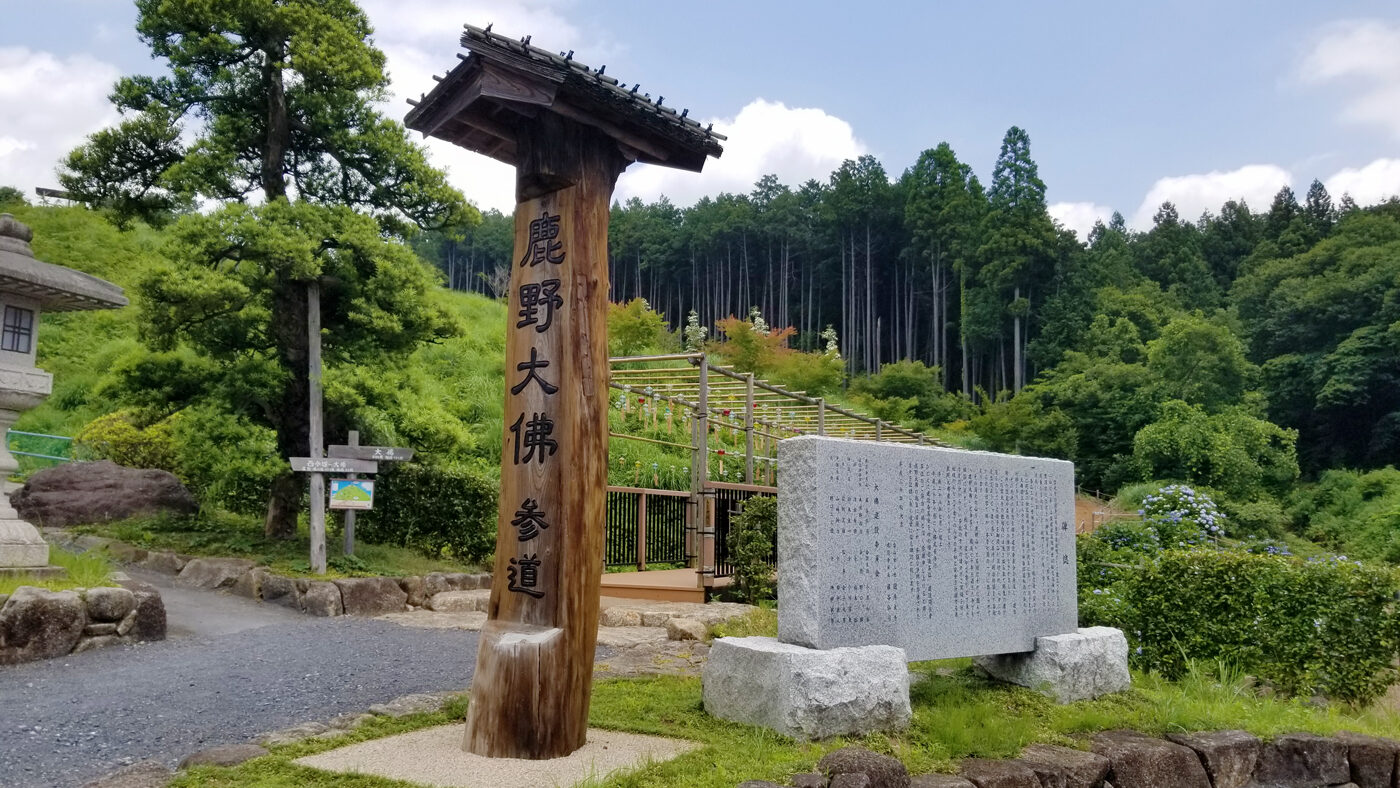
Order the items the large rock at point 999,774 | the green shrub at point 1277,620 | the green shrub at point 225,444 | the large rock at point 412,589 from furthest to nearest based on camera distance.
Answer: the large rock at point 412,589 → the green shrub at point 225,444 → the green shrub at point 1277,620 → the large rock at point 999,774

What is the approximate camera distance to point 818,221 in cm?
4406

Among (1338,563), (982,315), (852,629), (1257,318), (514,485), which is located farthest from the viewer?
(982,315)

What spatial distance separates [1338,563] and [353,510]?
976 cm

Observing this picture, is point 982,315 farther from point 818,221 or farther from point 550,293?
point 550,293

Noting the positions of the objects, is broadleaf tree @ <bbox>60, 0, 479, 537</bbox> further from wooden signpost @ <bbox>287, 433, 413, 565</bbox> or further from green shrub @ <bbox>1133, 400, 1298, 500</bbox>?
green shrub @ <bbox>1133, 400, 1298, 500</bbox>

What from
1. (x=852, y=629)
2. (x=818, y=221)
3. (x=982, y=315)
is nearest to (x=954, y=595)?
(x=852, y=629)

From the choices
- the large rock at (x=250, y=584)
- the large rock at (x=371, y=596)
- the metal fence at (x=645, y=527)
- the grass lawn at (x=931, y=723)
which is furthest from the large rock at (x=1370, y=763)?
the large rock at (x=250, y=584)

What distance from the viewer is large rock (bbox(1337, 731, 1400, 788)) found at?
5.36 metres

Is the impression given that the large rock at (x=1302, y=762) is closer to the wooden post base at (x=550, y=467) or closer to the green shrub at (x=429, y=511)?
the wooden post base at (x=550, y=467)

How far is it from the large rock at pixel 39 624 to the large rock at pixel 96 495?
513 cm

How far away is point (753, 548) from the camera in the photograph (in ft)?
33.1

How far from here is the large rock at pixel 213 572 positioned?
9.92 m

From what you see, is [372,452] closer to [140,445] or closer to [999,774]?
[140,445]

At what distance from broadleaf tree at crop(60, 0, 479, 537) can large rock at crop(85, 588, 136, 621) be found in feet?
10.8
